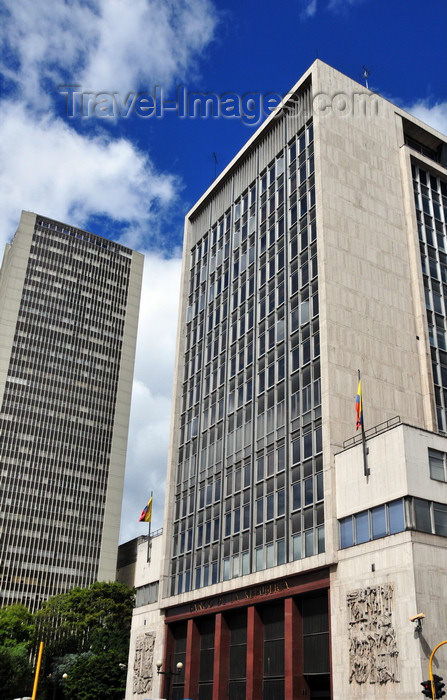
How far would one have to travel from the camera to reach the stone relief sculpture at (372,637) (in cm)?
4312

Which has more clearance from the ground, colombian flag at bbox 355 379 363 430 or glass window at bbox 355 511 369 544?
colombian flag at bbox 355 379 363 430

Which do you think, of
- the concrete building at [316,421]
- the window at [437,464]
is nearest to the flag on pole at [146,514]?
the concrete building at [316,421]

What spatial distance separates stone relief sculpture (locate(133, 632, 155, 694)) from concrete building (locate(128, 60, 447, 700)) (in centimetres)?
123

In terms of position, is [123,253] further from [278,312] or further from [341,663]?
[341,663]

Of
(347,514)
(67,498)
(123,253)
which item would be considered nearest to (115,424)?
(67,498)

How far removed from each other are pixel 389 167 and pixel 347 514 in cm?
3694

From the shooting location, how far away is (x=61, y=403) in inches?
6230

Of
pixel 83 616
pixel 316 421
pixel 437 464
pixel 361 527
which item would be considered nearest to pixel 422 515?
pixel 437 464

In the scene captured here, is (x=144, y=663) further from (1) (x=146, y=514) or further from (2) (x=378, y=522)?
(2) (x=378, y=522)

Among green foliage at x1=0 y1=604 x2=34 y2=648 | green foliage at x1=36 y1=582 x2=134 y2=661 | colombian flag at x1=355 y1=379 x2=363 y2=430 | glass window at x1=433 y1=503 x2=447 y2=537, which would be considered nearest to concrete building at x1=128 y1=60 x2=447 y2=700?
glass window at x1=433 y1=503 x2=447 y2=537

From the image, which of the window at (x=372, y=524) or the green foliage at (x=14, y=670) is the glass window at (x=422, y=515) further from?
the green foliage at (x=14, y=670)

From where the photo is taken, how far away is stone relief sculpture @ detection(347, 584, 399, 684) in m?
43.1

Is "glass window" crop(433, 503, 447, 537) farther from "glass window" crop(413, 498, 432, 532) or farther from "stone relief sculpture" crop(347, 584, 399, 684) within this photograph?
"stone relief sculpture" crop(347, 584, 399, 684)

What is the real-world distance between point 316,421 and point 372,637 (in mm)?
17377
